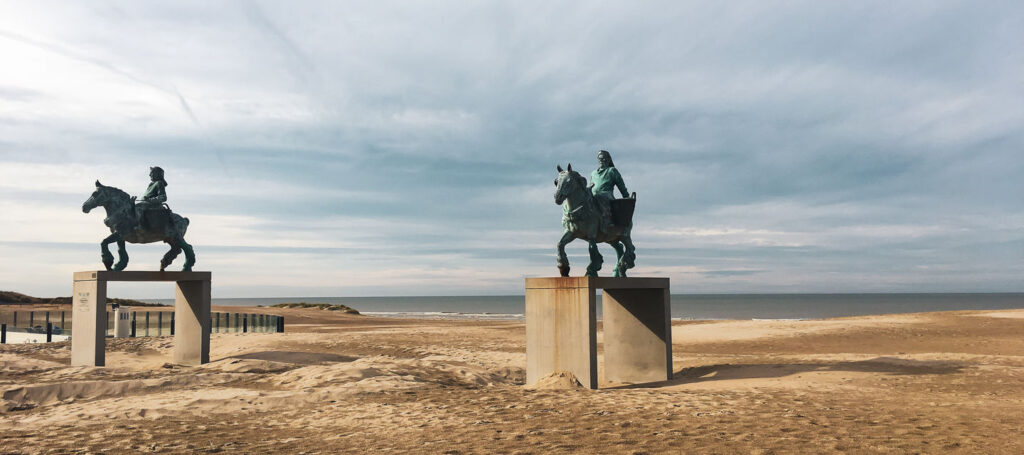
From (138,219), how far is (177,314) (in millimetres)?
2682

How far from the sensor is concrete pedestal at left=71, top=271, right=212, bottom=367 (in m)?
14.4

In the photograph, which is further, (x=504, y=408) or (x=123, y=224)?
(x=123, y=224)

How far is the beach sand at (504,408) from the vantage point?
268 inches

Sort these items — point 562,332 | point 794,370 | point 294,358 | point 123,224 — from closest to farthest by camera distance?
point 562,332, point 794,370, point 123,224, point 294,358

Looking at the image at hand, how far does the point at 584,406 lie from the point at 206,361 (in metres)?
11.1

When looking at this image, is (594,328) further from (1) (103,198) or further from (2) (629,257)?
(1) (103,198)

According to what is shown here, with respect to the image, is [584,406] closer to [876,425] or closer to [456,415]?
[456,415]

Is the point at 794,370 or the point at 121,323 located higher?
the point at 121,323

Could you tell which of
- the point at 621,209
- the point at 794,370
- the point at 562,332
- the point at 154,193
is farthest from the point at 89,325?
the point at 794,370

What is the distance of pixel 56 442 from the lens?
7055 mm

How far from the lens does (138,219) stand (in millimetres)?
15258

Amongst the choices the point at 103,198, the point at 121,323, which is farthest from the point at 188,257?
the point at 121,323

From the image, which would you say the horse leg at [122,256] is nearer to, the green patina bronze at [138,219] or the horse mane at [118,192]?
the green patina bronze at [138,219]

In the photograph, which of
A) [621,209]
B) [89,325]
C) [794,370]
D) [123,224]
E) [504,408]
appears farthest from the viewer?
[123,224]
